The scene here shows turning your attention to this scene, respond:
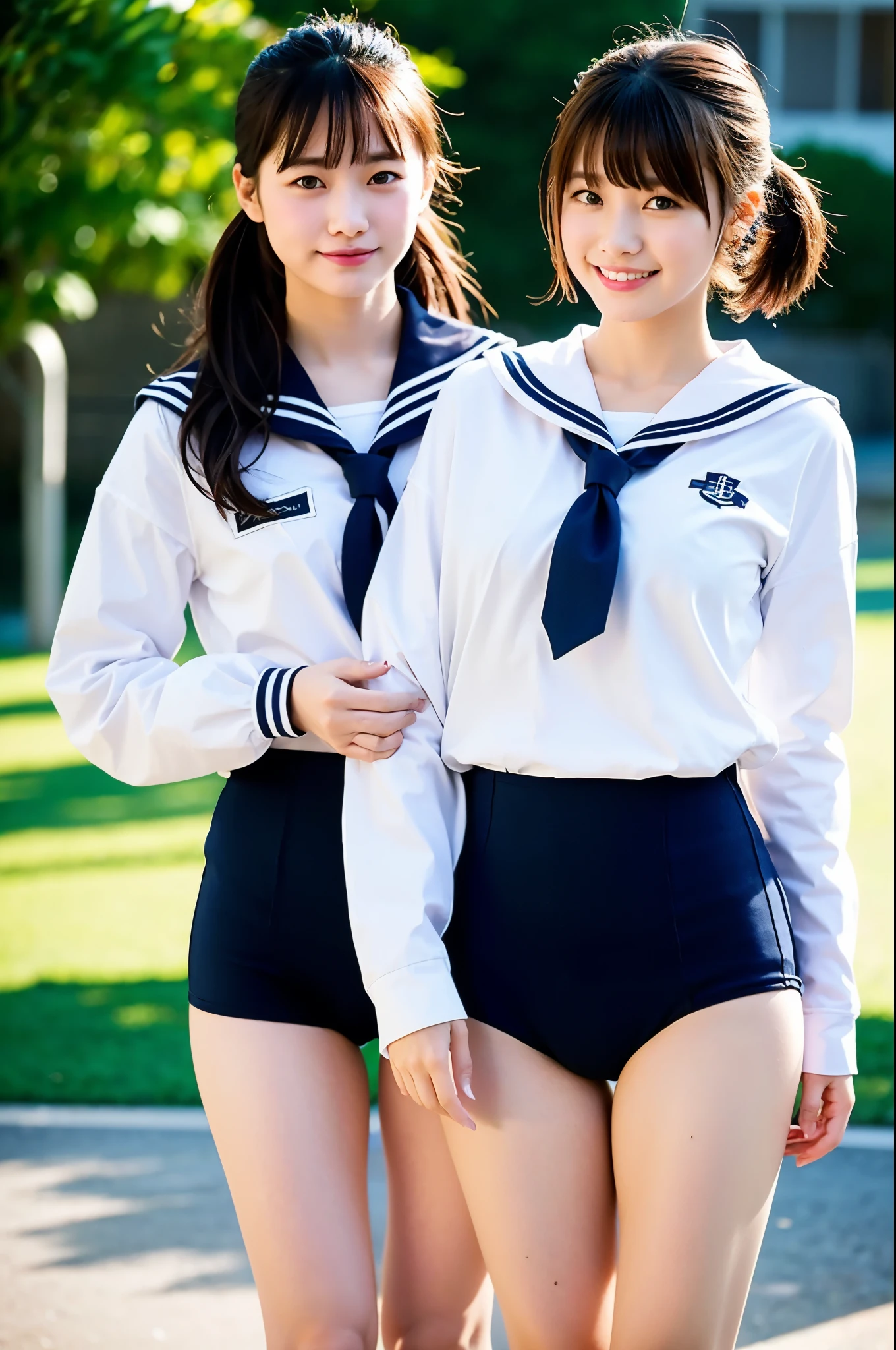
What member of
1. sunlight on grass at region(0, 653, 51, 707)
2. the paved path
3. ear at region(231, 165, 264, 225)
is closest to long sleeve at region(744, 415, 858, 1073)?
ear at region(231, 165, 264, 225)

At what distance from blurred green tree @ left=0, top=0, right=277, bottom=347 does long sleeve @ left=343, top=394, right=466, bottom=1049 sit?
93cm

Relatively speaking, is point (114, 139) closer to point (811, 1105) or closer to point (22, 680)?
point (22, 680)

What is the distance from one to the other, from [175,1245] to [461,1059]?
2118mm

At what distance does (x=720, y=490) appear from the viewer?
75.8 inches

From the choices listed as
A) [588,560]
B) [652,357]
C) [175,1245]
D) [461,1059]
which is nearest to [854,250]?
[175,1245]

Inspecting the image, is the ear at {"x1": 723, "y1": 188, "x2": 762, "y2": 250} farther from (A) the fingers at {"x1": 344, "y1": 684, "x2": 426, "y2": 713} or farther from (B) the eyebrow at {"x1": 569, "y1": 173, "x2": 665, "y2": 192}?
(A) the fingers at {"x1": 344, "y1": 684, "x2": 426, "y2": 713}

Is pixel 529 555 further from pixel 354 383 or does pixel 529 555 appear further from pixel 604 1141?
pixel 604 1141

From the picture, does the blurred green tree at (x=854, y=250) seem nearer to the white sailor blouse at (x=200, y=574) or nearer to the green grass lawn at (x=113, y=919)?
the green grass lawn at (x=113, y=919)

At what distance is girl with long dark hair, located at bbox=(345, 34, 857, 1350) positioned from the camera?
1.87m

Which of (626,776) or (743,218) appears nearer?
(626,776)

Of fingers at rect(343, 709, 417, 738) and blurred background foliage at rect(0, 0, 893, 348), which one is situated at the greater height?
blurred background foliage at rect(0, 0, 893, 348)

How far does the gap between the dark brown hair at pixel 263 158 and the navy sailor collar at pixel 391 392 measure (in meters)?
0.02

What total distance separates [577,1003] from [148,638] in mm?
801

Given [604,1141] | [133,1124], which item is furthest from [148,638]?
[133,1124]
